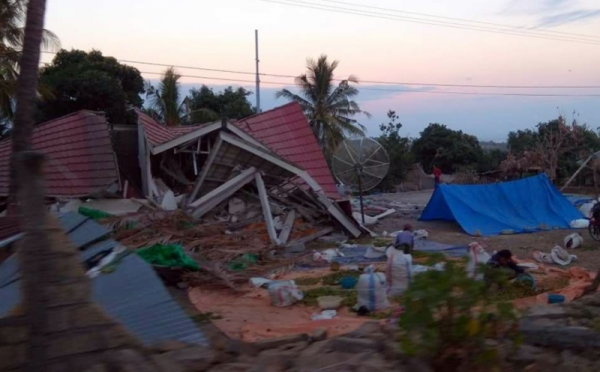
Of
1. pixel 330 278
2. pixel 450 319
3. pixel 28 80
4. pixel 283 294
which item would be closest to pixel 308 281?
pixel 330 278

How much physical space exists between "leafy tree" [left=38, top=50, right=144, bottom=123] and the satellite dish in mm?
12928

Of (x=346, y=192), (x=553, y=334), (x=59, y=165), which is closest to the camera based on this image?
(x=553, y=334)

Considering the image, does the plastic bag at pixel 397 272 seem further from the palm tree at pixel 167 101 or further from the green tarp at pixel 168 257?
the palm tree at pixel 167 101

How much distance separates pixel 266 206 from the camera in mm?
18391

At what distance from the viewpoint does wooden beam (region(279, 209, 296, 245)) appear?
18447 millimetres

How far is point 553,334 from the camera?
210 inches

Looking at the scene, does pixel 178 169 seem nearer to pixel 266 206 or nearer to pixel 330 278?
pixel 266 206

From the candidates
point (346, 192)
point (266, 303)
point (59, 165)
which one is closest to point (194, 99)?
point (346, 192)

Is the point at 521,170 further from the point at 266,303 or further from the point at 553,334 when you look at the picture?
the point at 553,334

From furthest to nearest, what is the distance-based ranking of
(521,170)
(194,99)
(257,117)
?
(194,99)
(521,170)
(257,117)

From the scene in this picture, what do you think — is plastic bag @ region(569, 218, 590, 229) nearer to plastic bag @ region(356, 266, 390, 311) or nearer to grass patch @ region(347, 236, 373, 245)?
grass patch @ region(347, 236, 373, 245)

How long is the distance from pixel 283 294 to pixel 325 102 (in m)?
26.3

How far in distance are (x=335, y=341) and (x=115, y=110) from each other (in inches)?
Answer: 1147

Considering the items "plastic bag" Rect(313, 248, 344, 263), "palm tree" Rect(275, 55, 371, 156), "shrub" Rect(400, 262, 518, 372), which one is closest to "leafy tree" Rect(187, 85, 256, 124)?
"palm tree" Rect(275, 55, 371, 156)
